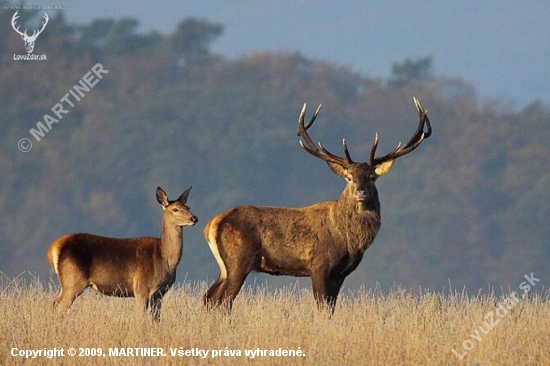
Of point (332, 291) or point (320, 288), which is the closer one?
point (320, 288)

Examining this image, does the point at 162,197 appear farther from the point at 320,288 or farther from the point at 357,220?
the point at 357,220

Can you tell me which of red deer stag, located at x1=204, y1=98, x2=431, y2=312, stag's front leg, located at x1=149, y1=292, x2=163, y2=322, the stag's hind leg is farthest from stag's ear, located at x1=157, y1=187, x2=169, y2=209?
the stag's hind leg

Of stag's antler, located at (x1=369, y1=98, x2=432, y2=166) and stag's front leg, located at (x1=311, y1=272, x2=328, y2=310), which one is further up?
stag's antler, located at (x1=369, y1=98, x2=432, y2=166)

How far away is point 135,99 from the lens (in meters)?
69.5

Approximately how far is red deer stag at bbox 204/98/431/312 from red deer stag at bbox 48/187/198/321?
41 cm

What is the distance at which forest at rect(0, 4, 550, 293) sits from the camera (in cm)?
5669

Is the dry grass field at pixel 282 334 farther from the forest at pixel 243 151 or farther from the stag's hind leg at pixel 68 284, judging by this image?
the forest at pixel 243 151

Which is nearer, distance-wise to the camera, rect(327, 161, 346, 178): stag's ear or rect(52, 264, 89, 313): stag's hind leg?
rect(52, 264, 89, 313): stag's hind leg

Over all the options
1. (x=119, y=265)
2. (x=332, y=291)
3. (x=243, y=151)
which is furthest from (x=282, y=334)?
(x=243, y=151)

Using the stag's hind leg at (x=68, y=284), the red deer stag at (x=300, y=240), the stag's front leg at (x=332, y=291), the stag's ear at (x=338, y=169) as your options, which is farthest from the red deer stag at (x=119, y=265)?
the stag's ear at (x=338, y=169)

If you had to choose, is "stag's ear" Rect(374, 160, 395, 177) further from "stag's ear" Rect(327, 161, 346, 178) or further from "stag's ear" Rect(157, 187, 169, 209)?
"stag's ear" Rect(157, 187, 169, 209)

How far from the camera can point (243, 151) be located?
6344cm

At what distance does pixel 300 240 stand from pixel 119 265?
1.59m

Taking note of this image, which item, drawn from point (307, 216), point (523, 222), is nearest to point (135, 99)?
point (523, 222)
